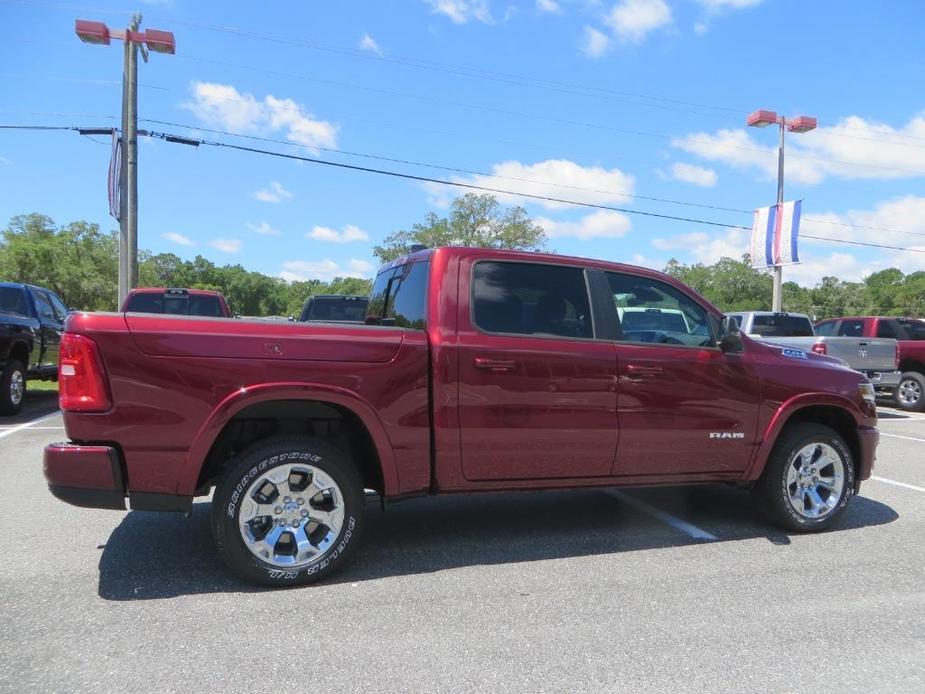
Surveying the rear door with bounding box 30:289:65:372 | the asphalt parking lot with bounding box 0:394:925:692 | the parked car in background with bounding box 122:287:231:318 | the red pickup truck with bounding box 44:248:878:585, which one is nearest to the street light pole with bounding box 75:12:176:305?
the rear door with bounding box 30:289:65:372

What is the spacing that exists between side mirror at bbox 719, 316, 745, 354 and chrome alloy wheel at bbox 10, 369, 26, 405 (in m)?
9.42

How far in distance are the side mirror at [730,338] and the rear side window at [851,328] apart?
10.8 m

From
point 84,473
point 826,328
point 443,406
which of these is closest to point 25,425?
point 84,473

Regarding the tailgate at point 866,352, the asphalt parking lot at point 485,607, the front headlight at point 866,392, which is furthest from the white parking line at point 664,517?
the tailgate at point 866,352

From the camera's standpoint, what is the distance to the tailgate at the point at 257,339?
3.44m

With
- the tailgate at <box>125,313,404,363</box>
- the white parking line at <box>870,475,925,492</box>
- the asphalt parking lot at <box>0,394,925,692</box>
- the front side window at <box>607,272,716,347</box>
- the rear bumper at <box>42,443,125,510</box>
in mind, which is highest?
the front side window at <box>607,272,716,347</box>

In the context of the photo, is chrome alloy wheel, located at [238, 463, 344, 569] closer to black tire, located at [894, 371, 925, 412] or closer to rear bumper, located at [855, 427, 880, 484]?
rear bumper, located at [855, 427, 880, 484]

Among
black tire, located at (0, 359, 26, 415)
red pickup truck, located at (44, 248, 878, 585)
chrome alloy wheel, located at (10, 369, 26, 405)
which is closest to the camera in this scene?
red pickup truck, located at (44, 248, 878, 585)

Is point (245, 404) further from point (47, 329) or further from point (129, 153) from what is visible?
point (129, 153)

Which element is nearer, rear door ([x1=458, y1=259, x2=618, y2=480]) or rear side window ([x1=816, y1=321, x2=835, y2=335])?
rear door ([x1=458, y1=259, x2=618, y2=480])

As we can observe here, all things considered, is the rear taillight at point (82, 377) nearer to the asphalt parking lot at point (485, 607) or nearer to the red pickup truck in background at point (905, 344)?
the asphalt parking lot at point (485, 607)

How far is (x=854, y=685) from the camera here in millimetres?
2787

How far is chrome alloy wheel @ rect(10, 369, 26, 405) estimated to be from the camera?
31.0 ft

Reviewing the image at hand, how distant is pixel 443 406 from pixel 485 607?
1.10m
